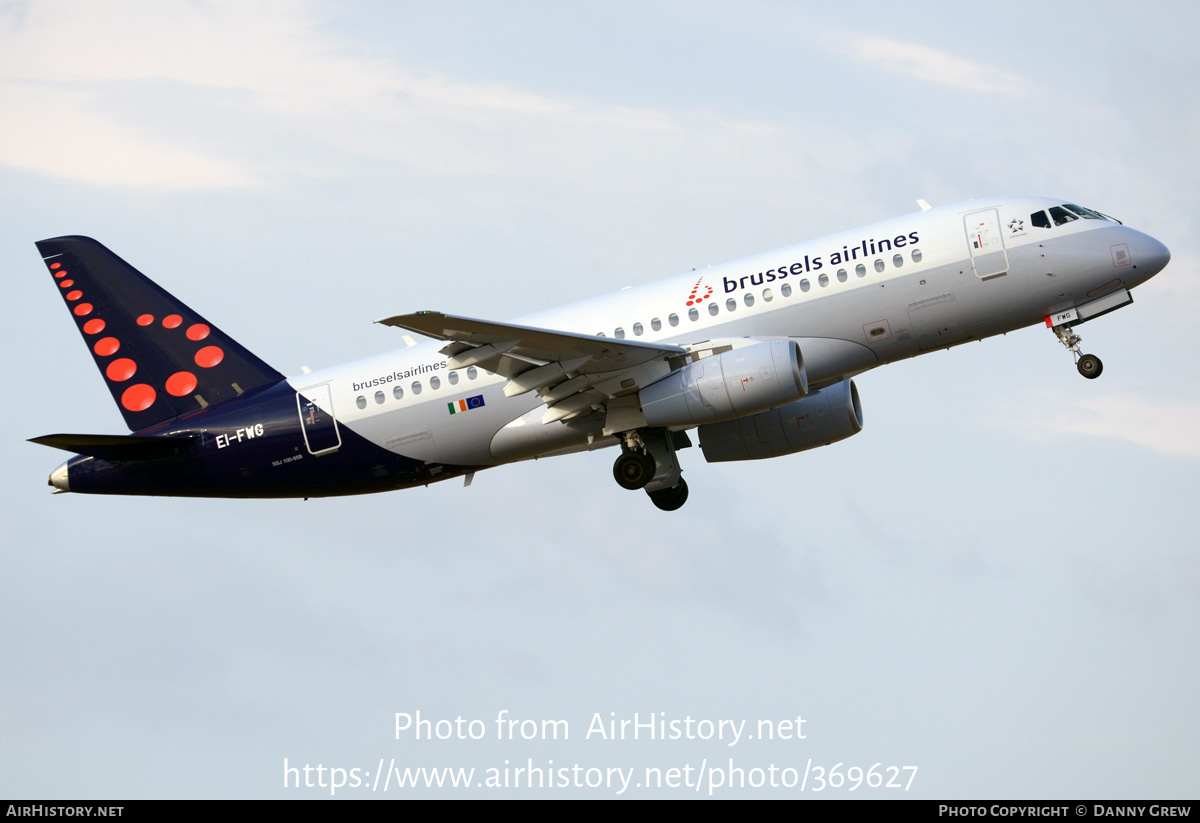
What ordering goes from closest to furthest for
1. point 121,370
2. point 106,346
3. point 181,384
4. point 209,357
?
point 181,384 → point 209,357 → point 121,370 → point 106,346

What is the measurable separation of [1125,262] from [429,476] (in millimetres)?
17715

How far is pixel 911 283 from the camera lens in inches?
1254

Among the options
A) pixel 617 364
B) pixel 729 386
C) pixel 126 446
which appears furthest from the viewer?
pixel 126 446

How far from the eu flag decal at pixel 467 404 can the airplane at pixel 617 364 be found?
4 cm

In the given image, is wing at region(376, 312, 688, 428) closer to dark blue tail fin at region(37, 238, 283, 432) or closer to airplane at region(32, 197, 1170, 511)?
airplane at region(32, 197, 1170, 511)

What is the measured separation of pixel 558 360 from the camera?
32031 millimetres

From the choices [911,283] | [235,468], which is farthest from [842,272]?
[235,468]

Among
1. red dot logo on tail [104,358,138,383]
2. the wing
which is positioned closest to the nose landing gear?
the wing

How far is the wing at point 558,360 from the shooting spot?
3027 cm

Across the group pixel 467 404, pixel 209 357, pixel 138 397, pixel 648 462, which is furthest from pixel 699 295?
pixel 138 397

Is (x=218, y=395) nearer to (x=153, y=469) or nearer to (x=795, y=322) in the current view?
(x=153, y=469)

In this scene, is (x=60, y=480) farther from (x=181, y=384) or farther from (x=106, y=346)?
(x=106, y=346)

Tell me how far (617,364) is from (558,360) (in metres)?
1.40

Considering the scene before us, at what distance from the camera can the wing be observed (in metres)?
30.3
